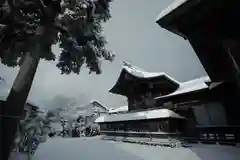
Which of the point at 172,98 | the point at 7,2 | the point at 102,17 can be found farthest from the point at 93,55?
the point at 172,98

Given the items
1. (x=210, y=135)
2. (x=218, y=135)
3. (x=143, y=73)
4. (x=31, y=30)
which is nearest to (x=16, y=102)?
(x=31, y=30)

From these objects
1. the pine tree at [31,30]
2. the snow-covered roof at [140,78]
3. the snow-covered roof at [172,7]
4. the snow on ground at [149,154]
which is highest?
the snow-covered roof at [140,78]

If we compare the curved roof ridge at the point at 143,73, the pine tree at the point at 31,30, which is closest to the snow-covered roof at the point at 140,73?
→ the curved roof ridge at the point at 143,73

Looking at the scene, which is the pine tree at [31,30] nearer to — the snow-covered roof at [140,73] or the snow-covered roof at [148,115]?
the snow-covered roof at [148,115]

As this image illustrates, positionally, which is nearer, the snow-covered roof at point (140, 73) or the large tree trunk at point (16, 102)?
the large tree trunk at point (16, 102)

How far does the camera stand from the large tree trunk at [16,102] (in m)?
6.51

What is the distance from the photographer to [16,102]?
22.3 ft

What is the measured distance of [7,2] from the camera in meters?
6.37

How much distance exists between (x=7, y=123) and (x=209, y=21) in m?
6.18

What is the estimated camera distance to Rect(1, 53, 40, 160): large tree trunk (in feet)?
21.3

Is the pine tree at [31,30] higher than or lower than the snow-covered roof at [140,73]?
lower

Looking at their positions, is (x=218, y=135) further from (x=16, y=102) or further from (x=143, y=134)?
(x=16, y=102)

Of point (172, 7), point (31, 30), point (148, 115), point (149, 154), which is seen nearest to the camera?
point (172, 7)

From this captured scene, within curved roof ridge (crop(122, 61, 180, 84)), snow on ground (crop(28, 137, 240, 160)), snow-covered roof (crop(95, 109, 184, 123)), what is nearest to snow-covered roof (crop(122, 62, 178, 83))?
curved roof ridge (crop(122, 61, 180, 84))
